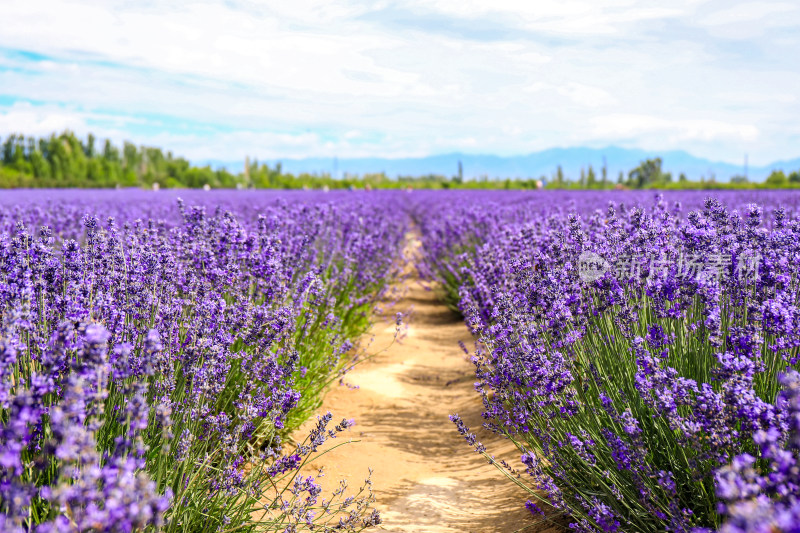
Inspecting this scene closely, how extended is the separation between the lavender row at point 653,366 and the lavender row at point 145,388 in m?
0.94

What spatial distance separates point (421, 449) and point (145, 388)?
2870mm

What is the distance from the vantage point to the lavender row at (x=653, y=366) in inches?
71.6

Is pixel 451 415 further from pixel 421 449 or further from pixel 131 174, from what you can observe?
pixel 131 174

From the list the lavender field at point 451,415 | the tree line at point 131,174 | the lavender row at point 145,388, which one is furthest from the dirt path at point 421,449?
the tree line at point 131,174

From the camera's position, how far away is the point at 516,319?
2854mm

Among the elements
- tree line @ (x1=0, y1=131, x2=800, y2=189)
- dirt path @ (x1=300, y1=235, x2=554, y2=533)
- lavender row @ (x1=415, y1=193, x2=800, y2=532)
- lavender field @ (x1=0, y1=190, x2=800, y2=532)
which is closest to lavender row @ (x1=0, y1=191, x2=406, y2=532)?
lavender field @ (x1=0, y1=190, x2=800, y2=532)

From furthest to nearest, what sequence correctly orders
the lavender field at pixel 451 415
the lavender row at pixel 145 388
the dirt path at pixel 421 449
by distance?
the dirt path at pixel 421 449
the lavender field at pixel 451 415
the lavender row at pixel 145 388

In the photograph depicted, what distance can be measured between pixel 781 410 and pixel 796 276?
4.67 feet

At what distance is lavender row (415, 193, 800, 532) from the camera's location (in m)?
1.82

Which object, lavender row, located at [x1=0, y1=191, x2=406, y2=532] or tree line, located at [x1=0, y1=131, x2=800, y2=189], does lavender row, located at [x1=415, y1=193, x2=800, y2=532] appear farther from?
tree line, located at [x1=0, y1=131, x2=800, y2=189]

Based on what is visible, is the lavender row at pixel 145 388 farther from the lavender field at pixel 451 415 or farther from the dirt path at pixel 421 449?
the dirt path at pixel 421 449

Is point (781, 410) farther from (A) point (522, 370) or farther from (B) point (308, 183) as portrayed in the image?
(B) point (308, 183)

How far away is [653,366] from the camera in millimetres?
1900

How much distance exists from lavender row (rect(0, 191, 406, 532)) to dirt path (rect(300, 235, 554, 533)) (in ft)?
0.98
